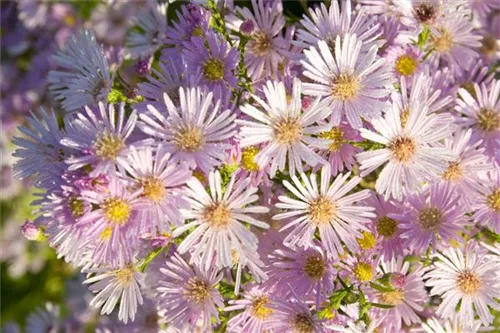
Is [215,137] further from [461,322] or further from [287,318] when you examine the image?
[461,322]

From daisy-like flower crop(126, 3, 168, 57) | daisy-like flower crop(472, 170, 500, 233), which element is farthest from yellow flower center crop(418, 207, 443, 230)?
daisy-like flower crop(126, 3, 168, 57)

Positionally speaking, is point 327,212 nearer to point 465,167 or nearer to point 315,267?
point 315,267

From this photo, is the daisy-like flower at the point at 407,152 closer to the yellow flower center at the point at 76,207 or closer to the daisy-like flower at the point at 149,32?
the yellow flower center at the point at 76,207

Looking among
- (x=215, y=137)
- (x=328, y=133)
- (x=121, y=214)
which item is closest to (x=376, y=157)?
(x=328, y=133)

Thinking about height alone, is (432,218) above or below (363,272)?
above

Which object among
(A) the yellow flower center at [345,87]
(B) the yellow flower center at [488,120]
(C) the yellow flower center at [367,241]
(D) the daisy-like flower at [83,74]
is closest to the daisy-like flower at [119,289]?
(D) the daisy-like flower at [83,74]

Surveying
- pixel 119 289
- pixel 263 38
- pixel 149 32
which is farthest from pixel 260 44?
pixel 119 289
